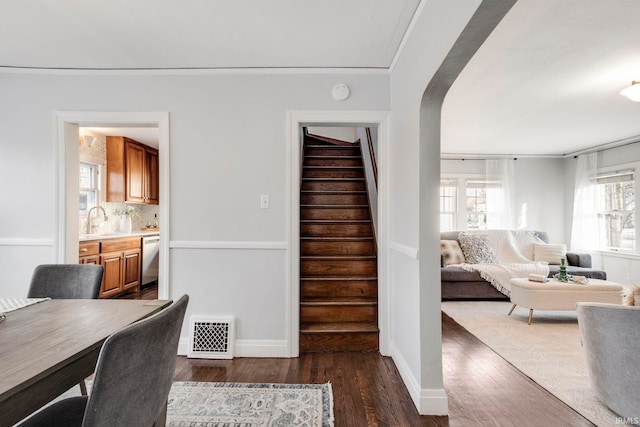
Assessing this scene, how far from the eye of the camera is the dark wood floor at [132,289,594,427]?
1878 millimetres

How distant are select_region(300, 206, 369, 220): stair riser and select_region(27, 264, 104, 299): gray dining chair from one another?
239 centimetres

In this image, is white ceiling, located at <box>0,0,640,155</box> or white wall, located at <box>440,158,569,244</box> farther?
white wall, located at <box>440,158,569,244</box>

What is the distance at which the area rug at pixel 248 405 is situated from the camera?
6.00 ft

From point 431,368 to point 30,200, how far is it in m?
3.44

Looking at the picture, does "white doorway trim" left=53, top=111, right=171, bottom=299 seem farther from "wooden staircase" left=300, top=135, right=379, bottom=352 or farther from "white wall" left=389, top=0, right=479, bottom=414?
"white wall" left=389, top=0, right=479, bottom=414

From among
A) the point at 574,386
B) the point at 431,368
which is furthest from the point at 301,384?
the point at 574,386

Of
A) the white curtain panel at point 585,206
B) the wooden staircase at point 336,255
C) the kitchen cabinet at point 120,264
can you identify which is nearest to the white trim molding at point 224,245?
the wooden staircase at point 336,255

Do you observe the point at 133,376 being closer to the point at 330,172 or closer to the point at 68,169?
the point at 68,169

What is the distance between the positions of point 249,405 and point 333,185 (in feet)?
9.48

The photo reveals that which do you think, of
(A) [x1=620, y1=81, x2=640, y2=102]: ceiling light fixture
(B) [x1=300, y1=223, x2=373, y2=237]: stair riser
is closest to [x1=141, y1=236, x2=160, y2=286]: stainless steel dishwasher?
(B) [x1=300, y1=223, x2=373, y2=237]: stair riser

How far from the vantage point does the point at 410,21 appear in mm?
2102

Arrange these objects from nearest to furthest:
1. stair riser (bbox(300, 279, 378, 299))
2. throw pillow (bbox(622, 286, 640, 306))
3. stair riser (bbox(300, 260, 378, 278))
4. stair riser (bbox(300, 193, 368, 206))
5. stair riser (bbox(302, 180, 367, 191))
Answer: throw pillow (bbox(622, 286, 640, 306)) → stair riser (bbox(300, 279, 378, 299)) → stair riser (bbox(300, 260, 378, 278)) → stair riser (bbox(300, 193, 368, 206)) → stair riser (bbox(302, 180, 367, 191))

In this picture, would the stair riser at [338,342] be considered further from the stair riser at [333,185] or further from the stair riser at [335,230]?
the stair riser at [333,185]

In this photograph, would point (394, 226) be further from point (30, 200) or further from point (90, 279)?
point (30, 200)
